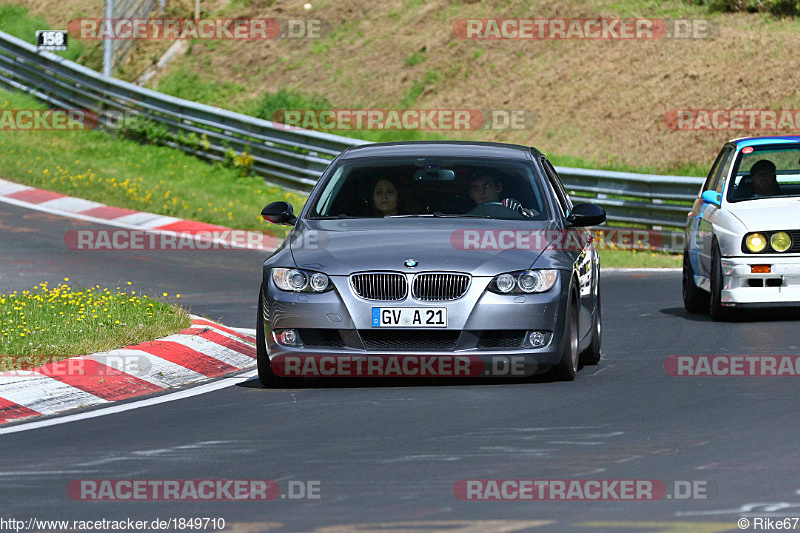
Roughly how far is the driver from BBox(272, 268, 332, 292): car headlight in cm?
149

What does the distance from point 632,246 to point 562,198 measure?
10519mm

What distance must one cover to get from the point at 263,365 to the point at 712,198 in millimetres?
5907

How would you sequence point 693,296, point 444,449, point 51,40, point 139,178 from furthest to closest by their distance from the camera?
point 51,40 < point 139,178 < point 693,296 < point 444,449

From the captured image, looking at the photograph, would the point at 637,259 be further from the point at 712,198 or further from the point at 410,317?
the point at 410,317

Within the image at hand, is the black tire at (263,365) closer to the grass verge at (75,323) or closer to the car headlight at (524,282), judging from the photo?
the grass verge at (75,323)

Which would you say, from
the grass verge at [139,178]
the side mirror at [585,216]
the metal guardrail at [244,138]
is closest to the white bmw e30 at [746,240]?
the side mirror at [585,216]

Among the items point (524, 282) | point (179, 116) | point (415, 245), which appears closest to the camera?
point (524, 282)

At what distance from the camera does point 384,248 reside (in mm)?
A: 9570

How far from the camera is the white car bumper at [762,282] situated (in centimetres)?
1347

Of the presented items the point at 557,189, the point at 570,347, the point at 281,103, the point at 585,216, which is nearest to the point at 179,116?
the point at 281,103

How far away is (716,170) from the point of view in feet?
49.7

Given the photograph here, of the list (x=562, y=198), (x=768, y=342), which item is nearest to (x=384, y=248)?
(x=562, y=198)

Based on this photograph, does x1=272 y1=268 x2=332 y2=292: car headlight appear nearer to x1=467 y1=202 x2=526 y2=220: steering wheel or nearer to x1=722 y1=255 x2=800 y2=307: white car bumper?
x1=467 y1=202 x2=526 y2=220: steering wheel

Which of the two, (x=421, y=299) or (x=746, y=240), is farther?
(x=746, y=240)
